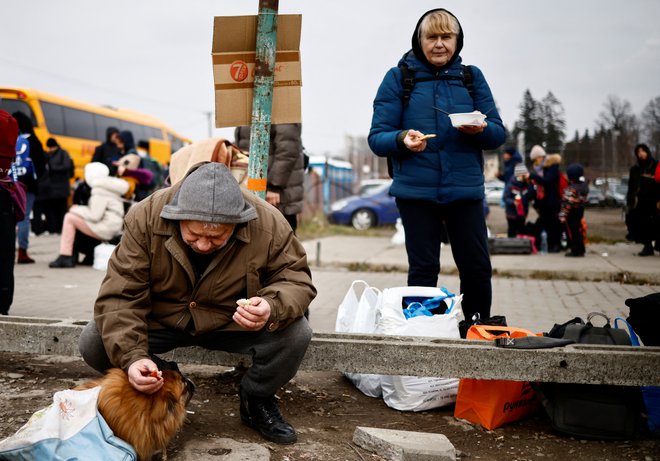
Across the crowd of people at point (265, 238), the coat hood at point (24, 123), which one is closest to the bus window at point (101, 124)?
the coat hood at point (24, 123)

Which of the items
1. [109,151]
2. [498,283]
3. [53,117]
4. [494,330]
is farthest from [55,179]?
[494,330]

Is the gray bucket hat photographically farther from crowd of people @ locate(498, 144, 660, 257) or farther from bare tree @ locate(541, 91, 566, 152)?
bare tree @ locate(541, 91, 566, 152)

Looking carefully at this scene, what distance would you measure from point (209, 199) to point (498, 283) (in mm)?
5715

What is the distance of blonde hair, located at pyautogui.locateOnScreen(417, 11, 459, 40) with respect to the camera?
13.0 ft

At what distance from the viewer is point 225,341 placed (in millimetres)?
3232

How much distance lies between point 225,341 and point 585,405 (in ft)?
5.76

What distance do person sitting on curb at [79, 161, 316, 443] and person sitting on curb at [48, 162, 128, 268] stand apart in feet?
19.2

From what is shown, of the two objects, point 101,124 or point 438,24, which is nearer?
point 438,24

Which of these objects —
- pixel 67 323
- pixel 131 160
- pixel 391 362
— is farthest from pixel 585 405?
pixel 131 160

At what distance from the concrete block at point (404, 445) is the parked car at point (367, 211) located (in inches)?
573

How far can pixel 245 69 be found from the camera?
12.7ft

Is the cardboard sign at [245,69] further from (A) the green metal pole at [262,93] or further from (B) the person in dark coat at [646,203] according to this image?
(B) the person in dark coat at [646,203]

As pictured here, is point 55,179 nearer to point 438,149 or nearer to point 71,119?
point 71,119

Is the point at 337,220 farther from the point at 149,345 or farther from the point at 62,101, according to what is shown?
the point at 149,345
